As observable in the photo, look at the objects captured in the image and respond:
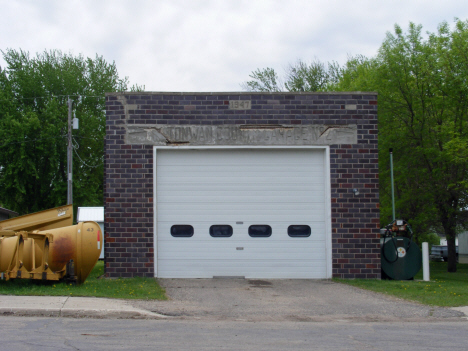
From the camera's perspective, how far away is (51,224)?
43.6 feet

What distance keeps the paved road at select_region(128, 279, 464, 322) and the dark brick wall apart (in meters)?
1.37

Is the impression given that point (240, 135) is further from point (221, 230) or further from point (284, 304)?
point (284, 304)

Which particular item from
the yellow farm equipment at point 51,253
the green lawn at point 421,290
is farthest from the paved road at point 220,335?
the yellow farm equipment at point 51,253

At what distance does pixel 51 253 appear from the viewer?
11.5 m

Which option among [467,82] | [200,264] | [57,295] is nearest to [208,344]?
[57,295]

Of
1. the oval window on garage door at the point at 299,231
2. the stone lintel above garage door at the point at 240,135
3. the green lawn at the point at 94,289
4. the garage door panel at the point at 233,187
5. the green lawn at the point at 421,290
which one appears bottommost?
the green lawn at the point at 421,290

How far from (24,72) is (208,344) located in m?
35.3

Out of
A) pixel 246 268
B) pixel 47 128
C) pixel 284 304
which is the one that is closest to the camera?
pixel 284 304

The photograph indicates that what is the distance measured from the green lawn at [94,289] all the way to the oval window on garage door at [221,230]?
2.09m

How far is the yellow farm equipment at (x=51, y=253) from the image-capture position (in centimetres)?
1151

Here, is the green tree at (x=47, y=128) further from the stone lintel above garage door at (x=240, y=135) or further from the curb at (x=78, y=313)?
the curb at (x=78, y=313)

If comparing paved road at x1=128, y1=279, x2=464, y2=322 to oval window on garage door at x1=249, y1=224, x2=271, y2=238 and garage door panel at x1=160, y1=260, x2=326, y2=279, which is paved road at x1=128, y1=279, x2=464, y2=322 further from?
oval window on garage door at x1=249, y1=224, x2=271, y2=238

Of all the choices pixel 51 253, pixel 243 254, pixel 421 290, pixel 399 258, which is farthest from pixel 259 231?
pixel 51 253

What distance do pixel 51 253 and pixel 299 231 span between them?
6314 millimetres
